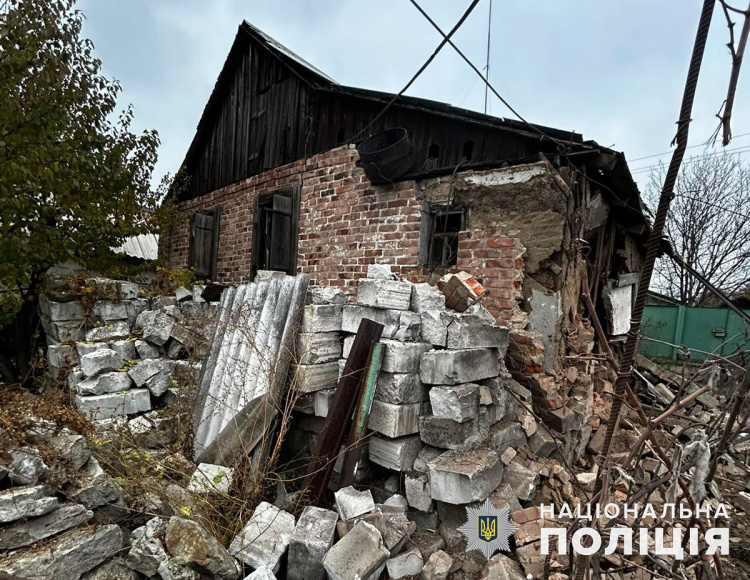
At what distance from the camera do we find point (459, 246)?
415 cm

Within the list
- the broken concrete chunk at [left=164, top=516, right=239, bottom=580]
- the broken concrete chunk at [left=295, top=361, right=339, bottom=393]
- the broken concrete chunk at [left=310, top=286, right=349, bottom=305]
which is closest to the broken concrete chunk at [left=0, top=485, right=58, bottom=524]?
the broken concrete chunk at [left=164, top=516, right=239, bottom=580]

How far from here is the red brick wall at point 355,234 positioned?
151 inches

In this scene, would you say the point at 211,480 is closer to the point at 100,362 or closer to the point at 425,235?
the point at 100,362

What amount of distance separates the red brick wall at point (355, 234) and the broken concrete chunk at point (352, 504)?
86.2 inches

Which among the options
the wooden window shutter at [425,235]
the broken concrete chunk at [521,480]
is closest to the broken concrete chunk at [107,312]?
the wooden window shutter at [425,235]

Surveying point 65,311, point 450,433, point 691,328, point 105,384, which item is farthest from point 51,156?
point 691,328

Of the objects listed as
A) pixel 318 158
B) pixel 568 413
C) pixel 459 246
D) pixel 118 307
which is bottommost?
pixel 568 413

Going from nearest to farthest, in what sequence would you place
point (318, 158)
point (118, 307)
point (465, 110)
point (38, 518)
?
point (38, 518)
point (465, 110)
point (118, 307)
point (318, 158)

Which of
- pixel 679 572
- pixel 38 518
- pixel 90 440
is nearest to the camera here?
pixel 679 572

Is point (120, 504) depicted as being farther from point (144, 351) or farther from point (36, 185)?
point (36, 185)

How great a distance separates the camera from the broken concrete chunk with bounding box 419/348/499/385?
243 centimetres

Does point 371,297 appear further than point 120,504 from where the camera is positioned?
Yes

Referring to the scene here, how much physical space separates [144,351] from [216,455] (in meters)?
2.11

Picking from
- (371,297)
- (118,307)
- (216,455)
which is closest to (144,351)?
(118,307)
